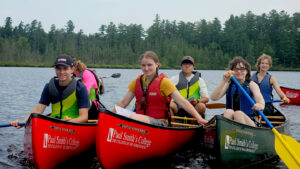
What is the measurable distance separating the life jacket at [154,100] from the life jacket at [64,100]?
37.0 inches

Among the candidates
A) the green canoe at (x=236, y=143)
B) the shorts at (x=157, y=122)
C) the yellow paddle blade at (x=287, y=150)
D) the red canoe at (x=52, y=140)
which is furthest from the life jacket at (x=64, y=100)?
the yellow paddle blade at (x=287, y=150)

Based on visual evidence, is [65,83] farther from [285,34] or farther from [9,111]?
[285,34]

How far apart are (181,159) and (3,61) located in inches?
2914

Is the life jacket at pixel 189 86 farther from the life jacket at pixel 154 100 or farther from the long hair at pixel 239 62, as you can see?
the life jacket at pixel 154 100

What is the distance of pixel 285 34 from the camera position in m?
79.2

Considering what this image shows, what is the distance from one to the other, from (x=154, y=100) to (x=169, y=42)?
82097 millimetres

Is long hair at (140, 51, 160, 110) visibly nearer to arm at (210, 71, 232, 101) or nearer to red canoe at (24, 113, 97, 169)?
red canoe at (24, 113, 97, 169)

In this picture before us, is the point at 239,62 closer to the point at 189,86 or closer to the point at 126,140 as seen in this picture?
the point at 189,86

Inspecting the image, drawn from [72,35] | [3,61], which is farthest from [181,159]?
[72,35]

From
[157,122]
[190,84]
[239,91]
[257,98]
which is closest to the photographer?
[157,122]

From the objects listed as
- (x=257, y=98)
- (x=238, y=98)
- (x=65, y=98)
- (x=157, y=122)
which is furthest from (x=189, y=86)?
(x=65, y=98)

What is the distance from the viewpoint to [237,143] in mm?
4566

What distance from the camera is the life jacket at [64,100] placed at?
4684mm

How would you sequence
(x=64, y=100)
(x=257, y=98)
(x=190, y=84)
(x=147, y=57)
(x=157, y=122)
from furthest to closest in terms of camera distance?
(x=190, y=84), (x=257, y=98), (x=64, y=100), (x=157, y=122), (x=147, y=57)
